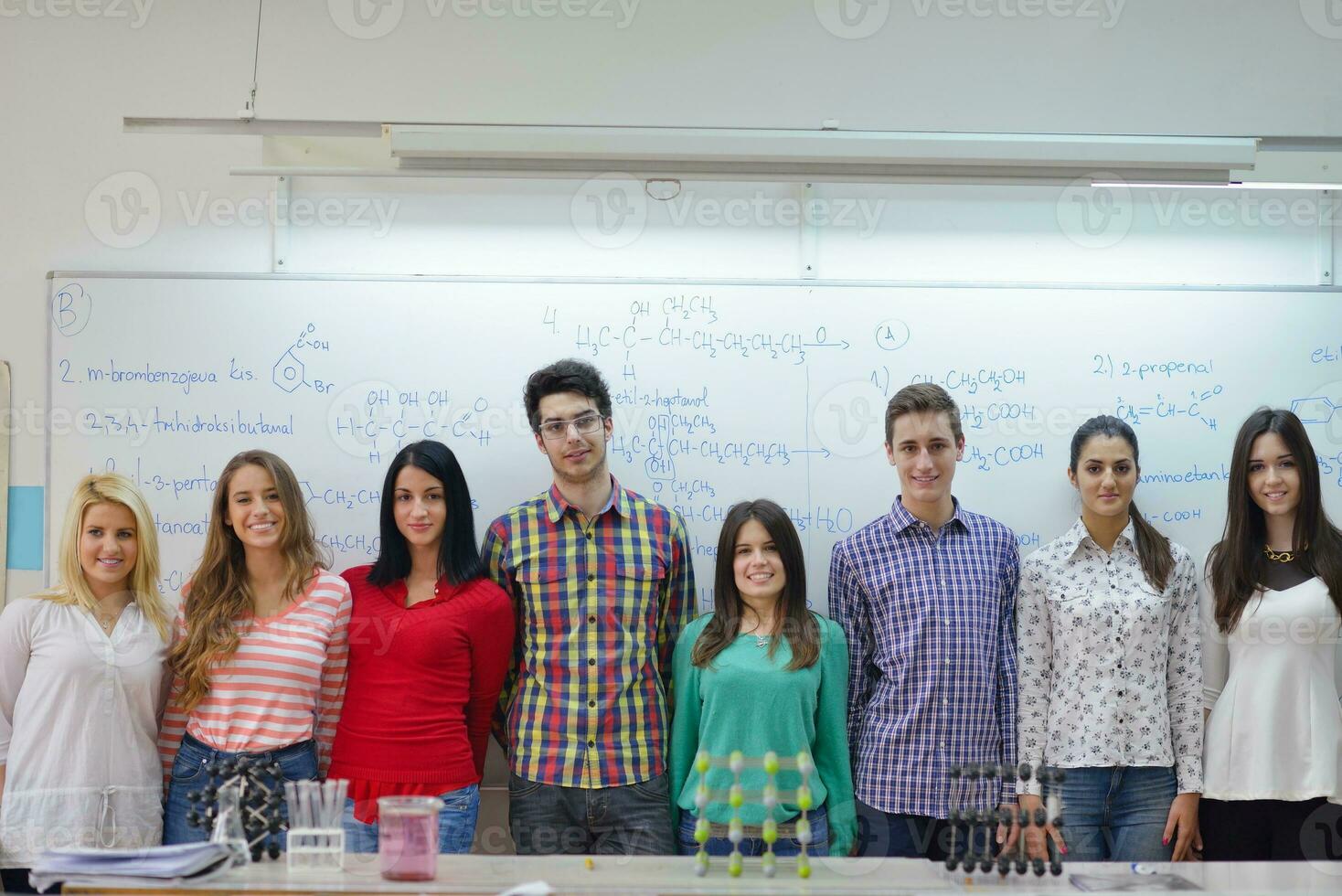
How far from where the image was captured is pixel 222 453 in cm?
344

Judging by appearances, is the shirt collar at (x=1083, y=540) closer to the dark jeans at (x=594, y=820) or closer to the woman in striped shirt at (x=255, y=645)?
the dark jeans at (x=594, y=820)

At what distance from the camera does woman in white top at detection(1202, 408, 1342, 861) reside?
2.95m

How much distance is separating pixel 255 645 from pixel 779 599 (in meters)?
1.31

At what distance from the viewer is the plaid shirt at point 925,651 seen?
9.71 ft

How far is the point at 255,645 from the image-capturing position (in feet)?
9.39

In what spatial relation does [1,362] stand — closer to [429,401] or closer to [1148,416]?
[429,401]

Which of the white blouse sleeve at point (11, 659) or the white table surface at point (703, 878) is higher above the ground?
the white blouse sleeve at point (11, 659)

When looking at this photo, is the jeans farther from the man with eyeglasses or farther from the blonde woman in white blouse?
the man with eyeglasses

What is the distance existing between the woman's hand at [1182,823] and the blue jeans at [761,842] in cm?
91

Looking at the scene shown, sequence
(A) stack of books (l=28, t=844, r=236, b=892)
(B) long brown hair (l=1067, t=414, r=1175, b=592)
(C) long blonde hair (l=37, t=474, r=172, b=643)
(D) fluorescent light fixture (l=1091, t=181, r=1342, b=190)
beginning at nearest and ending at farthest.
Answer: (A) stack of books (l=28, t=844, r=236, b=892) < (C) long blonde hair (l=37, t=474, r=172, b=643) < (B) long brown hair (l=1067, t=414, r=1175, b=592) < (D) fluorescent light fixture (l=1091, t=181, r=1342, b=190)

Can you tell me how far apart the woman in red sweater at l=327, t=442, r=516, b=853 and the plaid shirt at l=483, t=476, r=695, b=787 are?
85mm

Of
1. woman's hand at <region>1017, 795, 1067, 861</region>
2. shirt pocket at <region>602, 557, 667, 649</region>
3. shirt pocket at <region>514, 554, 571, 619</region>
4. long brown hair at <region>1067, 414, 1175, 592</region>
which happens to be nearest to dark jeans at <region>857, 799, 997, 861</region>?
woman's hand at <region>1017, 795, 1067, 861</region>

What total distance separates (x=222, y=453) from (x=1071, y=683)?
249 centimetres

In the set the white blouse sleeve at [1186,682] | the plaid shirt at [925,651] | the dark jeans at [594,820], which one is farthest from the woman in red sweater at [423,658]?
the white blouse sleeve at [1186,682]
